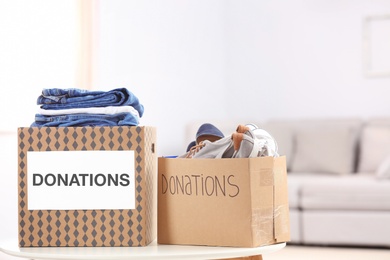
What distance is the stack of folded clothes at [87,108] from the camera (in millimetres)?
1772

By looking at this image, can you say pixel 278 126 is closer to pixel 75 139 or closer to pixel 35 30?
pixel 35 30

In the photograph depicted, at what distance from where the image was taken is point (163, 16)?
452 cm

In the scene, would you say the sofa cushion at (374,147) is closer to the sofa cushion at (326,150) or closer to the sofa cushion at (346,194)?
the sofa cushion at (326,150)

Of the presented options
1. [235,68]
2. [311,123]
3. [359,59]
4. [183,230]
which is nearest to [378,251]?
[311,123]

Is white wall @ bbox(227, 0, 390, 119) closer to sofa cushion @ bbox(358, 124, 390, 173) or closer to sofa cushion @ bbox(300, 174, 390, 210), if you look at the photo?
sofa cushion @ bbox(358, 124, 390, 173)

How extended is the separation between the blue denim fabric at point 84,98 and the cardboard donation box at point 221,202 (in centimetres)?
19

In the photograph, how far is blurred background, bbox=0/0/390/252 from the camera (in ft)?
13.6

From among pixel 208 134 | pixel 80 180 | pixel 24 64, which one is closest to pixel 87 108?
pixel 80 180

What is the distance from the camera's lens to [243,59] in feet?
18.0

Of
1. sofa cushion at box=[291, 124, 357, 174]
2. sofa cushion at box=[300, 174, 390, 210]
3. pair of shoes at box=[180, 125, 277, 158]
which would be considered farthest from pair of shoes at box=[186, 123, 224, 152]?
sofa cushion at box=[291, 124, 357, 174]

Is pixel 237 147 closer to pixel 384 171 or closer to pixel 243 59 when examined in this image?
pixel 384 171

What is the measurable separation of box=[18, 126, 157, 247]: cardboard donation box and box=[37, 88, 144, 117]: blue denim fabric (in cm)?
11

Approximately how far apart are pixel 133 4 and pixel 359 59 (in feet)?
6.16

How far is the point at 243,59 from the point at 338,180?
1.57 meters
